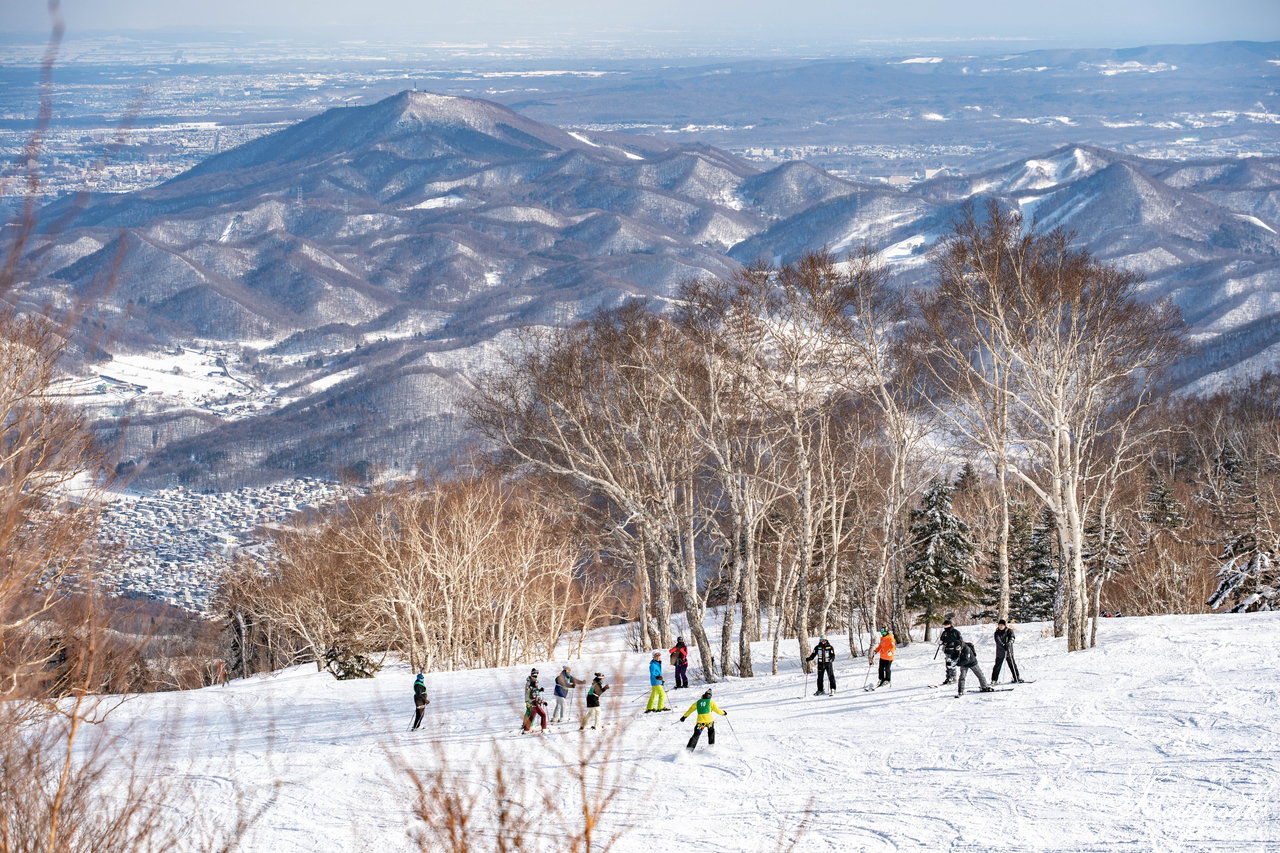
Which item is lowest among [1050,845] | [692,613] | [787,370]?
[1050,845]

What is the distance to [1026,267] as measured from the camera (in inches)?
853

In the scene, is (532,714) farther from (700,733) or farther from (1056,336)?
(1056,336)

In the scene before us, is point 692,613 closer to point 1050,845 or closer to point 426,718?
point 426,718

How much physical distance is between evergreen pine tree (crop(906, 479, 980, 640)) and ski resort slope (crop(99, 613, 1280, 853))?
9.49 metres

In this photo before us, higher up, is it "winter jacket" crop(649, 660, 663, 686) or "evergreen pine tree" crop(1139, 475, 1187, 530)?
"evergreen pine tree" crop(1139, 475, 1187, 530)

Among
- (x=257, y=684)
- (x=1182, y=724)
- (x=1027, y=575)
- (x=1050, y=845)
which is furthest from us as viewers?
(x=1027, y=575)

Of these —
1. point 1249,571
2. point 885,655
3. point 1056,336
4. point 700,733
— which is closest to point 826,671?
point 885,655

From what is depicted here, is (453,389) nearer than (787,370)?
No

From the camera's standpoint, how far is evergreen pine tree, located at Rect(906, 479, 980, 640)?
31625 millimetres

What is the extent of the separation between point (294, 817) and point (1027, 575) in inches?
1267

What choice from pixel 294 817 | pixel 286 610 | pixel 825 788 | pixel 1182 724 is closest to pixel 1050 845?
pixel 825 788

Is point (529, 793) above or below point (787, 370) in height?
below

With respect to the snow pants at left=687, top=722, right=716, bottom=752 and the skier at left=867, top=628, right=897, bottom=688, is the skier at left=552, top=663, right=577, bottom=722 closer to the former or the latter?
the snow pants at left=687, top=722, right=716, bottom=752

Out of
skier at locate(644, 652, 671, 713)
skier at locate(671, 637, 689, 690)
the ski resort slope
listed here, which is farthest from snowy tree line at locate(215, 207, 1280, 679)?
skier at locate(644, 652, 671, 713)
